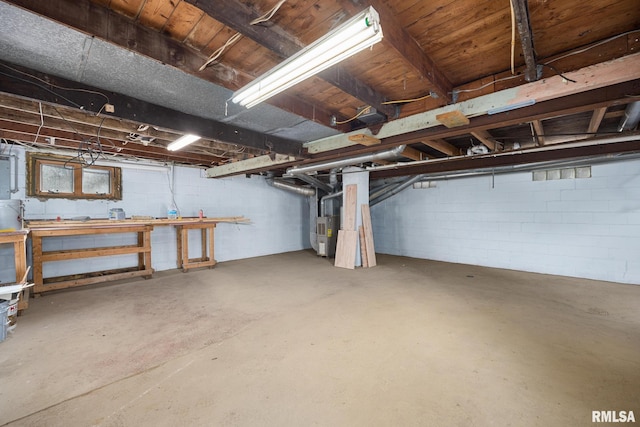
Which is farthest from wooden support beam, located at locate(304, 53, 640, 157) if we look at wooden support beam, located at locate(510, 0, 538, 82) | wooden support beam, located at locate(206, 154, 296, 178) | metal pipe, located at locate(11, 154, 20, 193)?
metal pipe, located at locate(11, 154, 20, 193)

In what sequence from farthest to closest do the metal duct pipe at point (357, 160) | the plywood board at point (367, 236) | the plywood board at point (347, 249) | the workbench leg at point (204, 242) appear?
the workbench leg at point (204, 242)
the plywood board at point (367, 236)
the plywood board at point (347, 249)
the metal duct pipe at point (357, 160)

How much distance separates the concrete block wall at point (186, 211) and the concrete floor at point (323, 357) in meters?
1.06

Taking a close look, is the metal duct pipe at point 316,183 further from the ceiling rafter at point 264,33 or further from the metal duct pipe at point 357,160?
the ceiling rafter at point 264,33

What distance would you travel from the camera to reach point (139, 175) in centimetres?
466

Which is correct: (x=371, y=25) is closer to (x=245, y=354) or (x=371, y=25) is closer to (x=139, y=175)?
(x=245, y=354)

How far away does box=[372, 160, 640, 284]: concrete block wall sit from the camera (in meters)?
3.79

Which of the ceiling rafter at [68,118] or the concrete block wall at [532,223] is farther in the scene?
the concrete block wall at [532,223]

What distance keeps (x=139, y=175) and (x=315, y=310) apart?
4.18 m

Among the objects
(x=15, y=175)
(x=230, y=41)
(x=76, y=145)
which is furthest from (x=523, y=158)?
(x=15, y=175)

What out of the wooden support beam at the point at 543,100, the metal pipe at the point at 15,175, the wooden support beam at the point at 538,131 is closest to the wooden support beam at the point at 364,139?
the wooden support beam at the point at 543,100

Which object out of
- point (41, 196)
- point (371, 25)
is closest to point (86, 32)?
point (371, 25)

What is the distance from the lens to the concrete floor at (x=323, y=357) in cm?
140

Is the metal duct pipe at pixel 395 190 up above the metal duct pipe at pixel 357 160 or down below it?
below

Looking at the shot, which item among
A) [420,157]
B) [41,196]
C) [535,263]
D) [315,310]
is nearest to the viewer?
[315,310]
